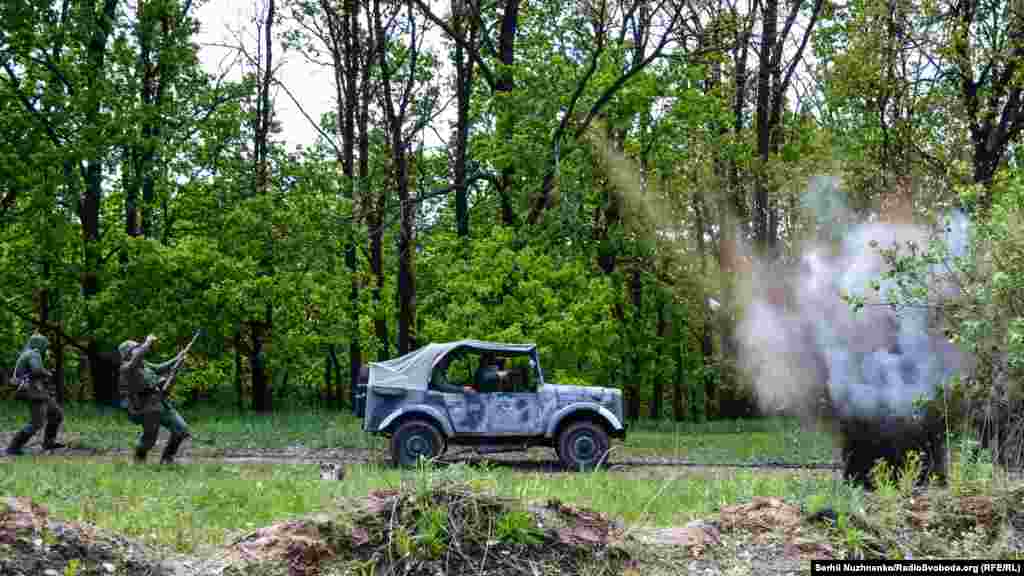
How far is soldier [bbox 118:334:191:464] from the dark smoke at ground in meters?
8.29

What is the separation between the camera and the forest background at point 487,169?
21156mm

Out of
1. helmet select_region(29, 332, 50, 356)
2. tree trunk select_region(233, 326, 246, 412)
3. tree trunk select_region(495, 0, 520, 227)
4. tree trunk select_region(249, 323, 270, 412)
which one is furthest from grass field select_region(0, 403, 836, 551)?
tree trunk select_region(249, 323, 270, 412)

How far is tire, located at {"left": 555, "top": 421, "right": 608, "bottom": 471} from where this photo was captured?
606 inches

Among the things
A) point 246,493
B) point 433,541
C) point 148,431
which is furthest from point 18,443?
point 433,541

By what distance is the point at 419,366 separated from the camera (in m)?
15.6

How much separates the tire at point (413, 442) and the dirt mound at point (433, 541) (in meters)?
8.55

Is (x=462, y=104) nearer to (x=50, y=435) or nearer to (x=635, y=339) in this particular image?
(x=635, y=339)

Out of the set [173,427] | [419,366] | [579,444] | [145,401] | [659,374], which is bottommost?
[579,444]

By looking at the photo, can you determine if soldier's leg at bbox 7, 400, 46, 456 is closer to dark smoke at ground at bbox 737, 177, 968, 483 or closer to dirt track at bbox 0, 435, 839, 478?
dirt track at bbox 0, 435, 839, 478

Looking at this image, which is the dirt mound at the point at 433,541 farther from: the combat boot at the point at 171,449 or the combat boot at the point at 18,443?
the combat boot at the point at 18,443

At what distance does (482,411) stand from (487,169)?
37.7ft

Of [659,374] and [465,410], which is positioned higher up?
[659,374]

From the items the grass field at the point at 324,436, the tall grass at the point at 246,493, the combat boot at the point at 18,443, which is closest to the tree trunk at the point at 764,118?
the grass field at the point at 324,436

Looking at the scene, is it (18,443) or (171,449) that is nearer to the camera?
(171,449)
